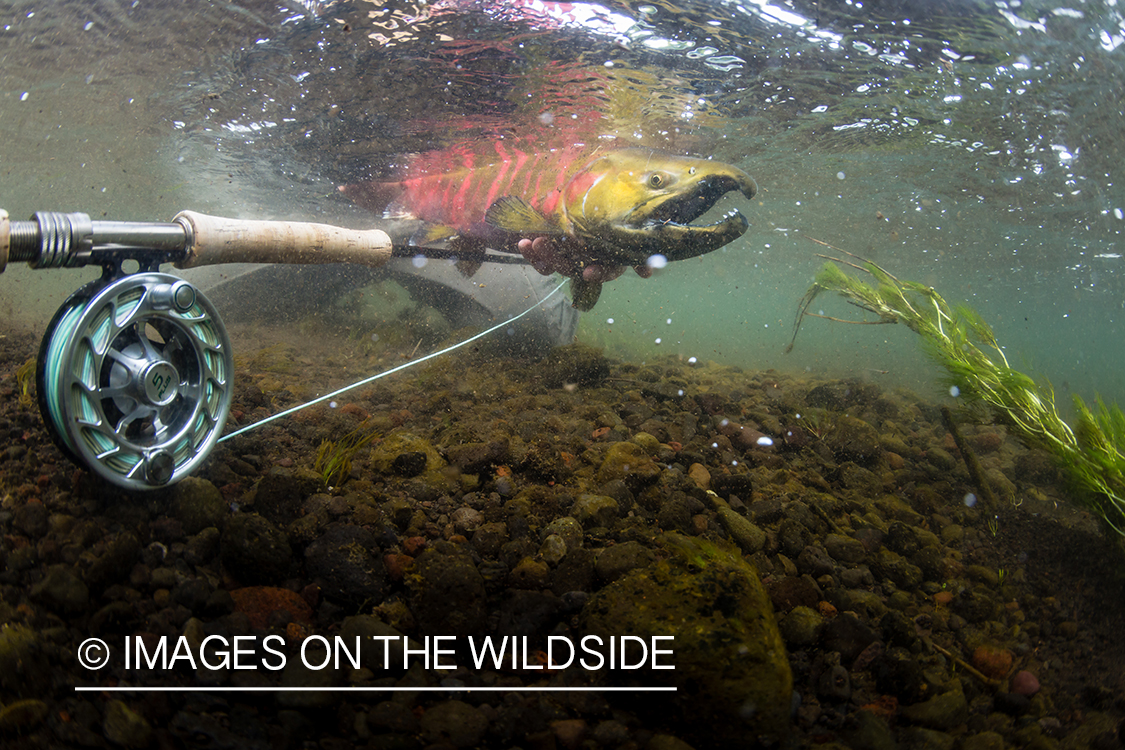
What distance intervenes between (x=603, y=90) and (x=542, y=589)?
7317 millimetres

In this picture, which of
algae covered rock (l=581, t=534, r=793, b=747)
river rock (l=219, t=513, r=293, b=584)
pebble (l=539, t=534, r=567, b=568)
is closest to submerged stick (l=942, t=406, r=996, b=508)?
algae covered rock (l=581, t=534, r=793, b=747)

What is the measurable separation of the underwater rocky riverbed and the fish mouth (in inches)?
58.0

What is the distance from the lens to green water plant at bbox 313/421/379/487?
8.39ft

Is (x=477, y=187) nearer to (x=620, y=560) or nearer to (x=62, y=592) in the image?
(x=620, y=560)

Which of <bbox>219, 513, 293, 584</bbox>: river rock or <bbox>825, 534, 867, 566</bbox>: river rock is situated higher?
<bbox>219, 513, 293, 584</bbox>: river rock

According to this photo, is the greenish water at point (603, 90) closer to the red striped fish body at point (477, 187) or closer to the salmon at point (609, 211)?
the red striped fish body at point (477, 187)

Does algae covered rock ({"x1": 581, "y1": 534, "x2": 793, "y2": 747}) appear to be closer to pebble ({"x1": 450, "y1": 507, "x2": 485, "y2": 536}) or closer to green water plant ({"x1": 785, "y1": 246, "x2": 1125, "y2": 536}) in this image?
pebble ({"x1": 450, "y1": 507, "x2": 485, "y2": 536})

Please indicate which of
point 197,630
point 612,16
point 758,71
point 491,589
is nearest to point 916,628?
point 491,589

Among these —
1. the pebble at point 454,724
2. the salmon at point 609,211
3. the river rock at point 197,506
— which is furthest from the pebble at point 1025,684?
the river rock at point 197,506

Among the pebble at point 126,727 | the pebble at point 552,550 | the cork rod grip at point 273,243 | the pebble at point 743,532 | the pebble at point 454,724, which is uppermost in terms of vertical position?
the cork rod grip at point 273,243

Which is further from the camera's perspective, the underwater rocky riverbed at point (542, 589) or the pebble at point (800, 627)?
the pebble at point (800, 627)

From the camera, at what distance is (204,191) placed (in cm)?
1666

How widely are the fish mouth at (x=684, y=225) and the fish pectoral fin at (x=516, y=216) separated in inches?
30.0

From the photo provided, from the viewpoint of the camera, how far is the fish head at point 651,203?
370 centimetres
